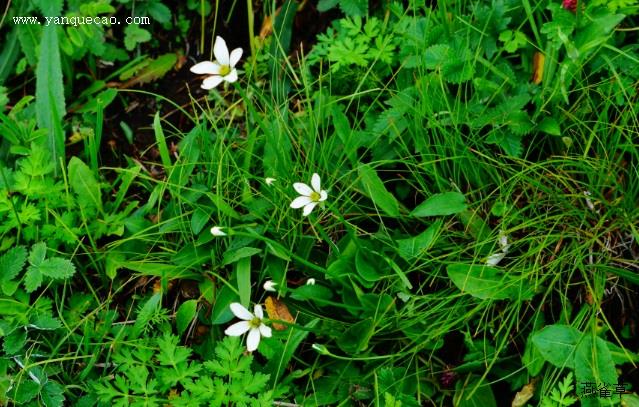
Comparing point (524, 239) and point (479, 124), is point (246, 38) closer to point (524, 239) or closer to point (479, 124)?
point (479, 124)

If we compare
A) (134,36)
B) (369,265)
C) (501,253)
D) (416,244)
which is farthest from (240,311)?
(134,36)

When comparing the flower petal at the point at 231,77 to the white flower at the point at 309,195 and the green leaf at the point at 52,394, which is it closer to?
the white flower at the point at 309,195

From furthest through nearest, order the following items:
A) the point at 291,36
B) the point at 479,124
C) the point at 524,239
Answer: the point at 291,36, the point at 479,124, the point at 524,239

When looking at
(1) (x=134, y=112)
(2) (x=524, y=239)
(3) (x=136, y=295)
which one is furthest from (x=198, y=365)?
(1) (x=134, y=112)

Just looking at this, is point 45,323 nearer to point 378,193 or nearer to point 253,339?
point 253,339

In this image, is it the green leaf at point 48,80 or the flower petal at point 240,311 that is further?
the green leaf at point 48,80

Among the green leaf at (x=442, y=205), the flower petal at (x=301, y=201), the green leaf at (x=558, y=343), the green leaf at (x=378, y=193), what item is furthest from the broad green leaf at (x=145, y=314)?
the green leaf at (x=558, y=343)
